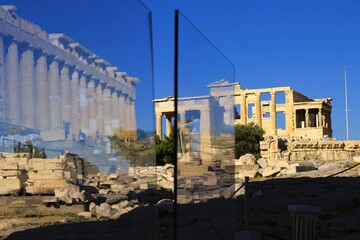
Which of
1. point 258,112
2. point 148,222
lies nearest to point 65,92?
point 148,222

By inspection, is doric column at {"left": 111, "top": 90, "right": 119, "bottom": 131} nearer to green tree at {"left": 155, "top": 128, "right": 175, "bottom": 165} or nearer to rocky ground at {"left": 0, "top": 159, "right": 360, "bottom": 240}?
rocky ground at {"left": 0, "top": 159, "right": 360, "bottom": 240}

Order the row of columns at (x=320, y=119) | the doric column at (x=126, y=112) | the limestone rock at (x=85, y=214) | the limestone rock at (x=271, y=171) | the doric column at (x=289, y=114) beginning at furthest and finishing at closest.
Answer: the row of columns at (x=320, y=119)
the doric column at (x=289, y=114)
the limestone rock at (x=271, y=171)
the doric column at (x=126, y=112)
the limestone rock at (x=85, y=214)

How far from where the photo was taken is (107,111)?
337cm

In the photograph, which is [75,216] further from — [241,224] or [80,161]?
[241,224]

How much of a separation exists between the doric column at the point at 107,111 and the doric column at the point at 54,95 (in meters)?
0.42

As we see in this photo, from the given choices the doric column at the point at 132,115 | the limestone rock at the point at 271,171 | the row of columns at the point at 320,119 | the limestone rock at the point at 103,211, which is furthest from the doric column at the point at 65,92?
the row of columns at the point at 320,119

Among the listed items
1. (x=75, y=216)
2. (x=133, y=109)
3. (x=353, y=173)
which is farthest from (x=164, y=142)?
(x=353, y=173)

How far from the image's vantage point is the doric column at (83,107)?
3077 mm

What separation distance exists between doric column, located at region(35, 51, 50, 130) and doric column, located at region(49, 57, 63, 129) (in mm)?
27

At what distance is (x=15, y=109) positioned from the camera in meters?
2.76

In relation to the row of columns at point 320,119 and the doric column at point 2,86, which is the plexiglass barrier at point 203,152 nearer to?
the doric column at point 2,86

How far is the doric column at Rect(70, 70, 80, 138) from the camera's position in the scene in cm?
299

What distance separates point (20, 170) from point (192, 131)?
237 centimetres

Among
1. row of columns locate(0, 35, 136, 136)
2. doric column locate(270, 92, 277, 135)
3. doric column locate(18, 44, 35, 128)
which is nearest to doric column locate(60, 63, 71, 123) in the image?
row of columns locate(0, 35, 136, 136)
